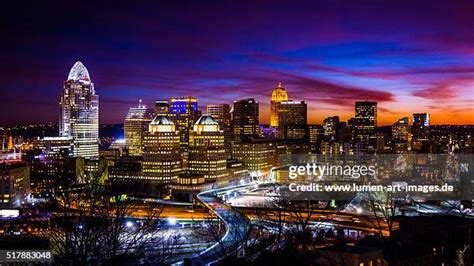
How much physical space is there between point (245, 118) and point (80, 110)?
26.2 m

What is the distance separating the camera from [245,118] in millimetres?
92312

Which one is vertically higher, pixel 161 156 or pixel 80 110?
pixel 80 110

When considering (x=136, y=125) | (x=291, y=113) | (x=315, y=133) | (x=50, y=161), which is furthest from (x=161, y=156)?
(x=291, y=113)

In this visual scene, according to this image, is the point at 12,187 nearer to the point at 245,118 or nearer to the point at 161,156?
the point at 161,156

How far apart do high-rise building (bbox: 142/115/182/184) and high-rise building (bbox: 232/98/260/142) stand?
126 feet

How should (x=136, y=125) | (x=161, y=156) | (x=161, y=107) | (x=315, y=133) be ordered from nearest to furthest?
1. (x=161, y=156)
2. (x=161, y=107)
3. (x=136, y=125)
4. (x=315, y=133)

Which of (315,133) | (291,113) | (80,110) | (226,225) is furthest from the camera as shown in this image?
(291,113)

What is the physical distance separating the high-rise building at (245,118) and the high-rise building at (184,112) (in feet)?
39.1

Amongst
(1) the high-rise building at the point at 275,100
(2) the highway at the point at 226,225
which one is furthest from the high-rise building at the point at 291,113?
(2) the highway at the point at 226,225

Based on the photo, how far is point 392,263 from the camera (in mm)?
14492

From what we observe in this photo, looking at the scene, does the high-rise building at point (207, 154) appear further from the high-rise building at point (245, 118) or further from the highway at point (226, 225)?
the high-rise building at point (245, 118)

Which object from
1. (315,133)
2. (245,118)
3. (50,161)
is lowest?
(50,161)

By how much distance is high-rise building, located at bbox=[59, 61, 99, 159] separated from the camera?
263 feet

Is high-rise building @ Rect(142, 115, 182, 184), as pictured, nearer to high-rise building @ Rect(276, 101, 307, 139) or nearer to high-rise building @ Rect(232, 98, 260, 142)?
high-rise building @ Rect(232, 98, 260, 142)
